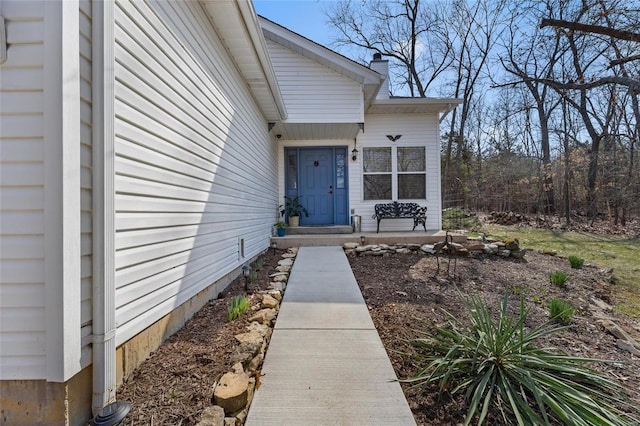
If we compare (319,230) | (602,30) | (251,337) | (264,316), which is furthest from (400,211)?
(251,337)

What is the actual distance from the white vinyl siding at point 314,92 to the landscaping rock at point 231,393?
5836 mm

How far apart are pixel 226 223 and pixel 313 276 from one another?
1.51 metres

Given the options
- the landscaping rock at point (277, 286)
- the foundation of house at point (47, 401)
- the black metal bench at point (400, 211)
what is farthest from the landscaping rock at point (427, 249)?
the foundation of house at point (47, 401)

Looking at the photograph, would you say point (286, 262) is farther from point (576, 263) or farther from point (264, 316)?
point (576, 263)

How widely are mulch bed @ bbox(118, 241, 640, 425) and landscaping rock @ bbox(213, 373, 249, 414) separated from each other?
7cm

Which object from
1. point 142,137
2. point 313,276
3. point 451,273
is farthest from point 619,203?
point 142,137

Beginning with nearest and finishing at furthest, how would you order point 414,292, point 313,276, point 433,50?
point 414,292
point 313,276
point 433,50

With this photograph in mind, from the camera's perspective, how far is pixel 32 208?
1.50 m

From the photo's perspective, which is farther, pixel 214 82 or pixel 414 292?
pixel 414 292

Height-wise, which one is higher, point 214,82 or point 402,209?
point 214,82

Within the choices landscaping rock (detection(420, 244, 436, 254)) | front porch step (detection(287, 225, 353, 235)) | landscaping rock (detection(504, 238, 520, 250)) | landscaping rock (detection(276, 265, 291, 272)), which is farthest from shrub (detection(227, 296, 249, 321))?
landscaping rock (detection(504, 238, 520, 250))

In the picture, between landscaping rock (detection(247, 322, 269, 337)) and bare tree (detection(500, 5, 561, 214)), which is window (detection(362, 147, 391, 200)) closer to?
landscaping rock (detection(247, 322, 269, 337))

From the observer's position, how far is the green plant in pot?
8.09 meters

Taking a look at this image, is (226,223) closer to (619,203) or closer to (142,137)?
(142,137)
